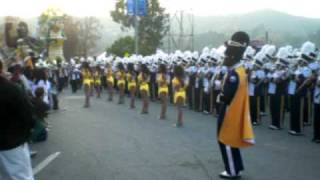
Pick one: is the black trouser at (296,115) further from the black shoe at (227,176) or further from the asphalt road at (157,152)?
the black shoe at (227,176)

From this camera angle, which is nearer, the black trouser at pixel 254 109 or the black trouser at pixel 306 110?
the black trouser at pixel 306 110

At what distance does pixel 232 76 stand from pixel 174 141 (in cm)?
401

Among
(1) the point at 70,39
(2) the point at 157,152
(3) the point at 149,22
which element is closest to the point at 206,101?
(2) the point at 157,152

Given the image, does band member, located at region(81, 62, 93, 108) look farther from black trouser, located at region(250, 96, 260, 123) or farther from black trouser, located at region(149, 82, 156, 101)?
black trouser, located at region(250, 96, 260, 123)

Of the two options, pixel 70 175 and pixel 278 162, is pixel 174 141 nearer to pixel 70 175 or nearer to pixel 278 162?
pixel 278 162

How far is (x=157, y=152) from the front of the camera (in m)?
10.6

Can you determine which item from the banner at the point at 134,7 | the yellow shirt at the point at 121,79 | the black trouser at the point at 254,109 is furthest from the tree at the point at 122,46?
the black trouser at the point at 254,109

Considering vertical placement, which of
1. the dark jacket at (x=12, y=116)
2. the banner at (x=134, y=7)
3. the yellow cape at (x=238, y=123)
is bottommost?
the yellow cape at (x=238, y=123)

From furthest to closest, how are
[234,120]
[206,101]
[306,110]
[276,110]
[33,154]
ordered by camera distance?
[206,101], [306,110], [276,110], [33,154], [234,120]

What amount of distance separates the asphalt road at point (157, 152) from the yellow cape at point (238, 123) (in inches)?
23.4

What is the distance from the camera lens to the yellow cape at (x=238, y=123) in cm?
830

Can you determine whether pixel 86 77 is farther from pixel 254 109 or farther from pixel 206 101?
pixel 254 109

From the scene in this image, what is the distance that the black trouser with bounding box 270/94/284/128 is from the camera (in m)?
14.2

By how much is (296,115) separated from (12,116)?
28.8ft
